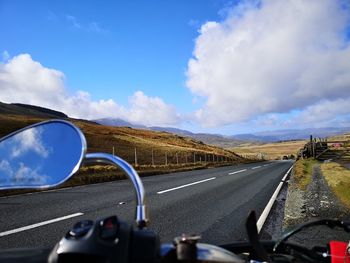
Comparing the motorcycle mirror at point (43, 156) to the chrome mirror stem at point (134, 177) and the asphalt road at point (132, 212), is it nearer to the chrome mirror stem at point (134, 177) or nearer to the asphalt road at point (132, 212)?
the chrome mirror stem at point (134, 177)

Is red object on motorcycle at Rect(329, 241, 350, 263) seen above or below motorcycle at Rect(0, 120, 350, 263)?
below

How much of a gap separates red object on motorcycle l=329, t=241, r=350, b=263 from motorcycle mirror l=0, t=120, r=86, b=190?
1352 millimetres

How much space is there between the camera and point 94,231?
1518mm

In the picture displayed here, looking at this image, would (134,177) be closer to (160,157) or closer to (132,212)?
(132,212)

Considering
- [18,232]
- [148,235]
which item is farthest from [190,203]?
[148,235]

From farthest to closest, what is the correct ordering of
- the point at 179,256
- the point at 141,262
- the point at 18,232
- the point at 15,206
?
1. the point at 15,206
2. the point at 18,232
3. the point at 179,256
4. the point at 141,262

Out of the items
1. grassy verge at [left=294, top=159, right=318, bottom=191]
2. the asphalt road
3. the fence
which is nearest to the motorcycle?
the asphalt road

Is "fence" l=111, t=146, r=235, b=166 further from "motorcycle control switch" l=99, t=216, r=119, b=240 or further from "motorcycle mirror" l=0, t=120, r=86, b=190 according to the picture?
"motorcycle control switch" l=99, t=216, r=119, b=240

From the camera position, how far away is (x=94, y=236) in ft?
4.90

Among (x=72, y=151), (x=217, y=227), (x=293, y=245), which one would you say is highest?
(x=72, y=151)

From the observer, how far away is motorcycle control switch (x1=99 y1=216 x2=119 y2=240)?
4.87 feet

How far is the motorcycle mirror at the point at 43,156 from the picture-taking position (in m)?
1.86

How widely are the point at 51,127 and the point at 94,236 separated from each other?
66 centimetres

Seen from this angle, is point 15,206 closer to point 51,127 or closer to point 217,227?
point 217,227
